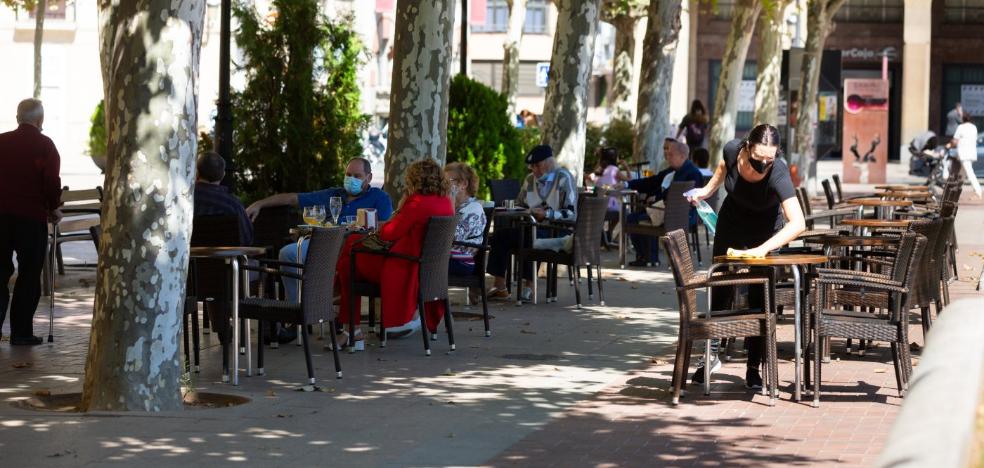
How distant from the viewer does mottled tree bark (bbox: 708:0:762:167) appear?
29844mm

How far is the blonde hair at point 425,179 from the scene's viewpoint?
37.0ft

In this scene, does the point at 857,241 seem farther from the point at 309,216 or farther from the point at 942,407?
the point at 942,407

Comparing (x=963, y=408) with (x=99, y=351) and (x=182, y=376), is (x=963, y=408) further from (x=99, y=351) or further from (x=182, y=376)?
(x=182, y=376)

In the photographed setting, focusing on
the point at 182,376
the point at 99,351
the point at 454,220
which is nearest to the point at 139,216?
the point at 99,351

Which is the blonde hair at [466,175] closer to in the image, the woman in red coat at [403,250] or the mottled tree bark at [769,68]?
the woman in red coat at [403,250]

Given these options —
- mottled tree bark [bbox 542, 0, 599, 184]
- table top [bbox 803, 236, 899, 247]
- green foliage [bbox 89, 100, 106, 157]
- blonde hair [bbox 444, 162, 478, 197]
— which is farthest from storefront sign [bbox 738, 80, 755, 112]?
table top [bbox 803, 236, 899, 247]

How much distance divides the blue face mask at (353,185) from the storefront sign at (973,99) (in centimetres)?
4943

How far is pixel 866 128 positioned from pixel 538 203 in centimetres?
2351

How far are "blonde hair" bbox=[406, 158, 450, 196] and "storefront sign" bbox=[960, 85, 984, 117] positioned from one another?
4993 cm

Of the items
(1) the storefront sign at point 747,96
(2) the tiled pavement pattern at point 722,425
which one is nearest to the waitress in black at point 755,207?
(2) the tiled pavement pattern at point 722,425

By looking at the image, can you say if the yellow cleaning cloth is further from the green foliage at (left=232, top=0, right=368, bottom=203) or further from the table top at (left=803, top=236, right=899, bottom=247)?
the green foliage at (left=232, top=0, right=368, bottom=203)

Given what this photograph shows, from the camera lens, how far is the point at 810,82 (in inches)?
1409

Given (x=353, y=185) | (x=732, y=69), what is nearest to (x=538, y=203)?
(x=353, y=185)

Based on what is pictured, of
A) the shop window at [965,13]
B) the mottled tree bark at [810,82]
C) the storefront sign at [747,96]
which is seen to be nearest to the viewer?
the mottled tree bark at [810,82]
